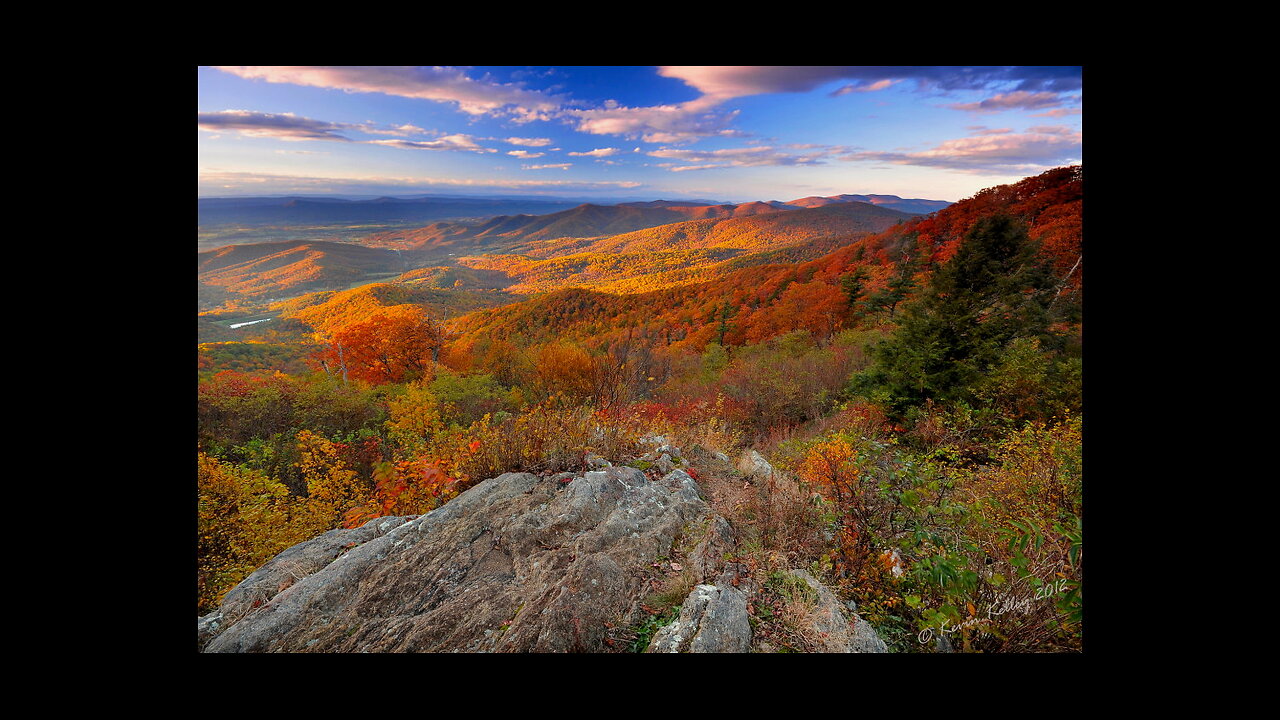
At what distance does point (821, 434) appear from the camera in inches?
308

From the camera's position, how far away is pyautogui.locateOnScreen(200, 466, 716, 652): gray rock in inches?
85.3

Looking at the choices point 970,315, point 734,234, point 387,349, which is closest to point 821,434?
point 970,315

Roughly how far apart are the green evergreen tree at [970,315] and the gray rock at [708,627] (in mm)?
8294

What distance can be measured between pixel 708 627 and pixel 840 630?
0.76 metres

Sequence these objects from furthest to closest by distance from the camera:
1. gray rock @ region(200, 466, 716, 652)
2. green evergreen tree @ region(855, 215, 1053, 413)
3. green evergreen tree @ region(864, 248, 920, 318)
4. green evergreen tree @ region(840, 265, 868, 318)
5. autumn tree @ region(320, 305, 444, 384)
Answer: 1. green evergreen tree @ region(840, 265, 868, 318)
2. green evergreen tree @ region(864, 248, 920, 318)
3. autumn tree @ region(320, 305, 444, 384)
4. green evergreen tree @ region(855, 215, 1053, 413)
5. gray rock @ region(200, 466, 716, 652)

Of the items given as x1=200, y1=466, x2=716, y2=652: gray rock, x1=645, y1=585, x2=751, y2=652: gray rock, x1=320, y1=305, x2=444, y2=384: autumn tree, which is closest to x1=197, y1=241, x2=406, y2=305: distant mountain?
x1=200, y1=466, x2=716, y2=652: gray rock

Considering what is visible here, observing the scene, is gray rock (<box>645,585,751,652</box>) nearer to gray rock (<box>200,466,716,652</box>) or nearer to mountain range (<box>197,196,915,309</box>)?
gray rock (<box>200,466,716,652</box>)

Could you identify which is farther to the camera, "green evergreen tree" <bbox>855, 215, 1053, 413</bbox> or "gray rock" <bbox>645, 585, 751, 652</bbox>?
"green evergreen tree" <bbox>855, 215, 1053, 413</bbox>

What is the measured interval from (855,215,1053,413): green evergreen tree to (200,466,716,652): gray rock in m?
7.69

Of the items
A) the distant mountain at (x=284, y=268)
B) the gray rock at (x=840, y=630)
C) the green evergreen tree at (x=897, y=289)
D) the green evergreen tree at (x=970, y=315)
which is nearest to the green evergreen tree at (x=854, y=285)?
the green evergreen tree at (x=897, y=289)

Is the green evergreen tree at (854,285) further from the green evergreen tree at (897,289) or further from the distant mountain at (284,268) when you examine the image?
the distant mountain at (284,268)
